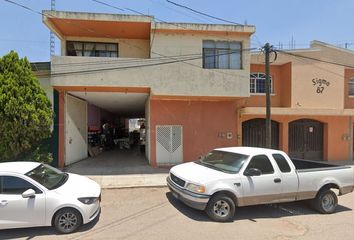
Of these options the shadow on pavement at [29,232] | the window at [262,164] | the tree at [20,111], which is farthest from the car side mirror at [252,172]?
the tree at [20,111]

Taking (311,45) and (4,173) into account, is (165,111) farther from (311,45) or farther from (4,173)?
(311,45)

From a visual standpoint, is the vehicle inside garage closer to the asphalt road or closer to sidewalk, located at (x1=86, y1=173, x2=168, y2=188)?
sidewalk, located at (x1=86, y1=173, x2=168, y2=188)

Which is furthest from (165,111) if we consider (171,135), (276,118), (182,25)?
(276,118)

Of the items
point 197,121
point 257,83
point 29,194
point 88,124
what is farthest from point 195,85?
point 29,194

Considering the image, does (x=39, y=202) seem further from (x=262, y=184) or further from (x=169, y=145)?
(x=169, y=145)

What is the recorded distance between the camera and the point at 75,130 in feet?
46.7

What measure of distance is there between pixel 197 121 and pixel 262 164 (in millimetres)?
7288

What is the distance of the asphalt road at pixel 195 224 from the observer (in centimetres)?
561

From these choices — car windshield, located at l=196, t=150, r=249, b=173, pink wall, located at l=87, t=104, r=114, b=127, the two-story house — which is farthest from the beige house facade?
car windshield, located at l=196, t=150, r=249, b=173

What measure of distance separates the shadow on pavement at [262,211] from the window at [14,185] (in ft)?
11.8

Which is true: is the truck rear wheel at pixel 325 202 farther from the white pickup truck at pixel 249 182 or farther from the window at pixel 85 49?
the window at pixel 85 49

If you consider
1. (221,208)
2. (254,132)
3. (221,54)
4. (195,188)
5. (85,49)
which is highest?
(85,49)

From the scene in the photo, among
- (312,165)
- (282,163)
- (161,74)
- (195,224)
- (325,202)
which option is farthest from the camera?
(161,74)

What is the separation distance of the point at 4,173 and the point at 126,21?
8.63m
